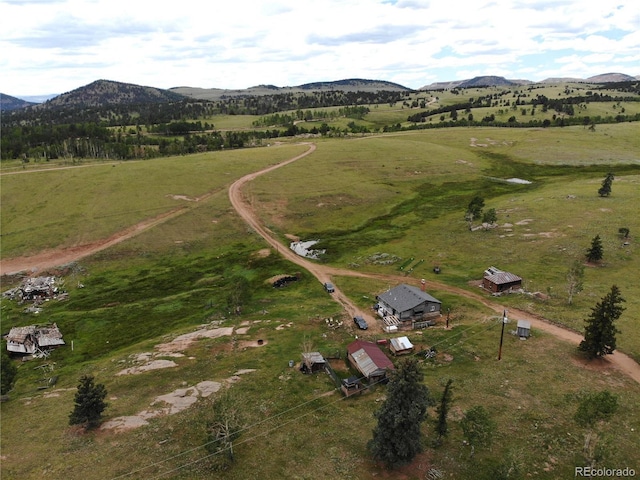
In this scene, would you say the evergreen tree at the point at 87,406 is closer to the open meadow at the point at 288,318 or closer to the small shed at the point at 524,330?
the open meadow at the point at 288,318

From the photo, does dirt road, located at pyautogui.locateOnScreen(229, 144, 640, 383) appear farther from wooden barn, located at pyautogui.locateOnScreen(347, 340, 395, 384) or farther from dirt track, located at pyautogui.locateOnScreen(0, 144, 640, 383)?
wooden barn, located at pyautogui.locateOnScreen(347, 340, 395, 384)

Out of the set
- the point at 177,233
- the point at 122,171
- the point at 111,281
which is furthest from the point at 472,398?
the point at 122,171

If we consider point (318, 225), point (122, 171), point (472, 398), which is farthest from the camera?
point (122, 171)

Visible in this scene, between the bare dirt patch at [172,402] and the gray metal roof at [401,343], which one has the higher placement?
the gray metal roof at [401,343]

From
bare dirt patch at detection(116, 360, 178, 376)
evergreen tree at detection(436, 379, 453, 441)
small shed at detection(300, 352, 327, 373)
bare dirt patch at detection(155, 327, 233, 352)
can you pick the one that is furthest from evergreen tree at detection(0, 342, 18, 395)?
evergreen tree at detection(436, 379, 453, 441)

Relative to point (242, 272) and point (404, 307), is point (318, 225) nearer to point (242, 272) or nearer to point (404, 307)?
point (242, 272)

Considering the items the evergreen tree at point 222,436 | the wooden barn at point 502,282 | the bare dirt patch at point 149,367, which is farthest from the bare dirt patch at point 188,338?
the wooden barn at point 502,282
